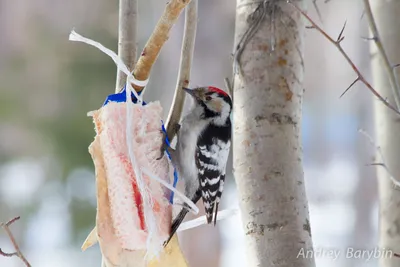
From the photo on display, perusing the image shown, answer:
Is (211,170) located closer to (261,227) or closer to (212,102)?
(212,102)

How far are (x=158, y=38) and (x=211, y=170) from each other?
61cm

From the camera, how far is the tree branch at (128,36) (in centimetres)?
106

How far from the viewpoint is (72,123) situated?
3588 mm

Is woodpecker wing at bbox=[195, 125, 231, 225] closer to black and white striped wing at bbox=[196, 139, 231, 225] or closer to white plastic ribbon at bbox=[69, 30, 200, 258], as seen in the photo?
black and white striped wing at bbox=[196, 139, 231, 225]

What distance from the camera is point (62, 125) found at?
3.61 m

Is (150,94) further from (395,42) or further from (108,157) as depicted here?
(108,157)

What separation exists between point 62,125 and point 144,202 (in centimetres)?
278

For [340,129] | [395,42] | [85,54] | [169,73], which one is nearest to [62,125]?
[85,54]

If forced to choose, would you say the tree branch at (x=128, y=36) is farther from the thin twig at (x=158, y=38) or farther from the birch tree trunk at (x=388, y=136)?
the birch tree trunk at (x=388, y=136)

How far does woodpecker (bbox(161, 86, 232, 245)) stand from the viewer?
145 cm

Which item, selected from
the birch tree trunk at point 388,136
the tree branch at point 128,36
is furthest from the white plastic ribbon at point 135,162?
the birch tree trunk at point 388,136

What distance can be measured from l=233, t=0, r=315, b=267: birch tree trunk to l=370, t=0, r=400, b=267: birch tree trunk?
0.81ft

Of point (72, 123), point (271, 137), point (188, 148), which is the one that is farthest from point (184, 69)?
point (72, 123)

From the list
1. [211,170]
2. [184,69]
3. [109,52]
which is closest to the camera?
[109,52]
